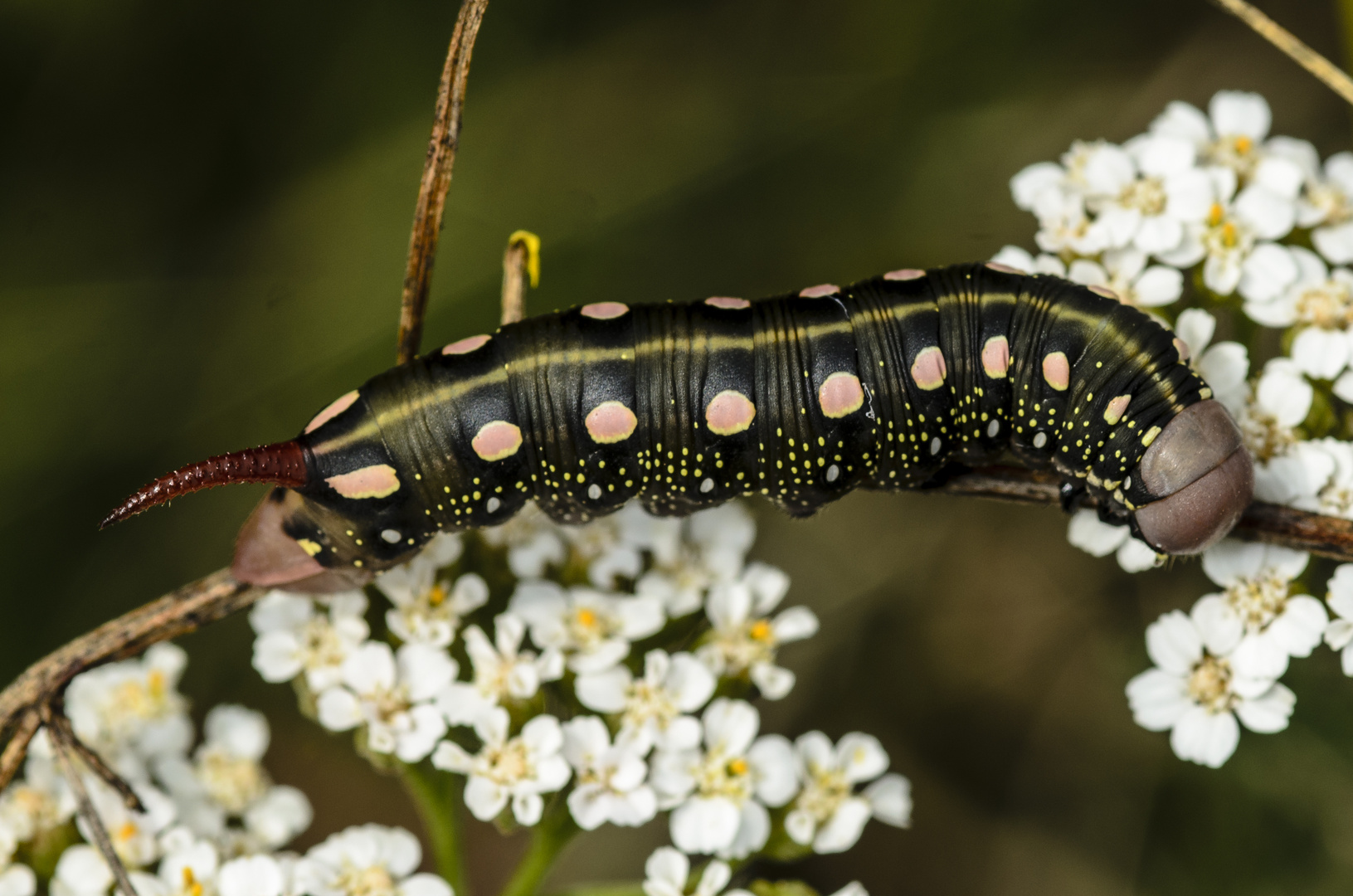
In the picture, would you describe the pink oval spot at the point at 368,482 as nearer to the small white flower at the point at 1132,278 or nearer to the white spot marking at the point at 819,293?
the white spot marking at the point at 819,293

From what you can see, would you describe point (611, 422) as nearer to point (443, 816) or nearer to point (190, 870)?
point (443, 816)

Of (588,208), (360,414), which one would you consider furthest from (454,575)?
(588,208)

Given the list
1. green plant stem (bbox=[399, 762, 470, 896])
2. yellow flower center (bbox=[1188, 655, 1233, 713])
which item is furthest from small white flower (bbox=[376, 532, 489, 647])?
yellow flower center (bbox=[1188, 655, 1233, 713])

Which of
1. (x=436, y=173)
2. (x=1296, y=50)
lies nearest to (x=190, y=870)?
(x=436, y=173)

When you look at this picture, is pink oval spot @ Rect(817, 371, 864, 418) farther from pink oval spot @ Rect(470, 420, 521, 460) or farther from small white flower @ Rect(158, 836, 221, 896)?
small white flower @ Rect(158, 836, 221, 896)

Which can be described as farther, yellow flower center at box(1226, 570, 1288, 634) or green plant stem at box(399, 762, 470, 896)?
green plant stem at box(399, 762, 470, 896)

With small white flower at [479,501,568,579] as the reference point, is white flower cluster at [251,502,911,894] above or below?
below
